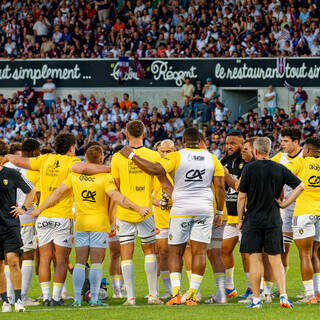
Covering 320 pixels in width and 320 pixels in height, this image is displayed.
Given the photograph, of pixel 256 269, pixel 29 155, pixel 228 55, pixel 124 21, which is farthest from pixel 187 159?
pixel 124 21

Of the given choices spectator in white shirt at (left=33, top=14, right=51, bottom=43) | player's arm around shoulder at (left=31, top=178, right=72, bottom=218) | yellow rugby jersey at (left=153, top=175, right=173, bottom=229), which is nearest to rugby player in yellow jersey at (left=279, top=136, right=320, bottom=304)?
yellow rugby jersey at (left=153, top=175, right=173, bottom=229)

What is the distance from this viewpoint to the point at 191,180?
1025 cm

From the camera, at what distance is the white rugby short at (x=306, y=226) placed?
10.8 meters

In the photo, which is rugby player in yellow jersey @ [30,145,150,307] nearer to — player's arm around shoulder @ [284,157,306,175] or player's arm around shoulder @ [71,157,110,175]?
player's arm around shoulder @ [71,157,110,175]

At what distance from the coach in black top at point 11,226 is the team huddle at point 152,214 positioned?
0.04 feet

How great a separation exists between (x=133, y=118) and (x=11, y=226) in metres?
22.3

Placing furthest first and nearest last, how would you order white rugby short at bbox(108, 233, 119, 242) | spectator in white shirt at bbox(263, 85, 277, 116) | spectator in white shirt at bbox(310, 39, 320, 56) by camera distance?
spectator in white shirt at bbox(263, 85, 277, 116)
spectator in white shirt at bbox(310, 39, 320, 56)
white rugby short at bbox(108, 233, 119, 242)

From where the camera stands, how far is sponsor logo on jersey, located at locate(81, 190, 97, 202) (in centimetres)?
1046

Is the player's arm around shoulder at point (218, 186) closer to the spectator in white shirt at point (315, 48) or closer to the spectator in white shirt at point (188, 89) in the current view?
the spectator in white shirt at point (315, 48)

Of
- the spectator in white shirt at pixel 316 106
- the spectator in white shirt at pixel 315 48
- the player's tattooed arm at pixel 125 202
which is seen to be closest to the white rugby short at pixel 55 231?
the player's tattooed arm at pixel 125 202

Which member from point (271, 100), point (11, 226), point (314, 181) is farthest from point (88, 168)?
point (271, 100)

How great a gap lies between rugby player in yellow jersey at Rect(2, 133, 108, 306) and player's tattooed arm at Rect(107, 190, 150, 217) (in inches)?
16.1

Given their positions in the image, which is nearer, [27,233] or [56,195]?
[56,195]

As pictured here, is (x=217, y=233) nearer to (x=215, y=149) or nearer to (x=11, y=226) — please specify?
(x=11, y=226)
